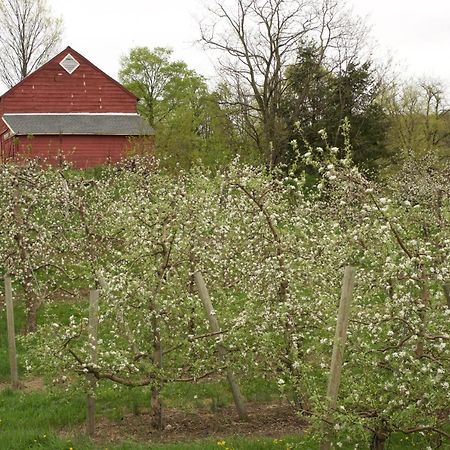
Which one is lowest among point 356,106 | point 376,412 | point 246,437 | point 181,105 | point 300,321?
point 246,437

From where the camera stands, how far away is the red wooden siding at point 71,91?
35.7 metres

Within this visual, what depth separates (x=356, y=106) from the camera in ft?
102

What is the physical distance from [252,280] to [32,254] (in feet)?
17.1

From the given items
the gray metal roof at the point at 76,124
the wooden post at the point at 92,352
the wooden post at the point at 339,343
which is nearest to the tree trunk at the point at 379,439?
the wooden post at the point at 339,343

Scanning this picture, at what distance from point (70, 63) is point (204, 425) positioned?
32.6 metres

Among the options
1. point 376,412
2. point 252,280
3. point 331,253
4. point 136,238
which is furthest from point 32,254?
point 376,412

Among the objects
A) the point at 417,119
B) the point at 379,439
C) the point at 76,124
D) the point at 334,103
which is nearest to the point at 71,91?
the point at 76,124

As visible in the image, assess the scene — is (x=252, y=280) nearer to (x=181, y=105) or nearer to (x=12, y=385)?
(x=12, y=385)

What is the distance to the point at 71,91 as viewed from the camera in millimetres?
36062

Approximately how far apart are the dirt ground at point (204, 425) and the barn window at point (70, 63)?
31789 mm

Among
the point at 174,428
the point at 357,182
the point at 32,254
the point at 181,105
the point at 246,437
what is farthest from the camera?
the point at 181,105

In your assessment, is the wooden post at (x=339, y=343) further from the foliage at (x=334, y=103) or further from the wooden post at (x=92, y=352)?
the foliage at (x=334, y=103)

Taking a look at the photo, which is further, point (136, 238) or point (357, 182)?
point (136, 238)

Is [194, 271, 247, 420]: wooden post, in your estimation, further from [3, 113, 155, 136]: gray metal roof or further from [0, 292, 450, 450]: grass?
[3, 113, 155, 136]: gray metal roof
